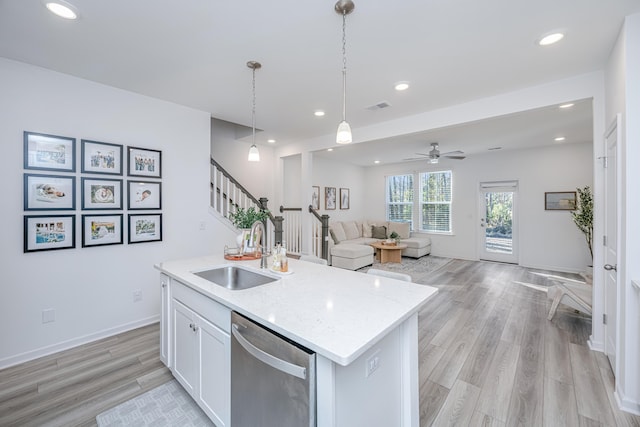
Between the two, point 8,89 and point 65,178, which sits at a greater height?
point 8,89

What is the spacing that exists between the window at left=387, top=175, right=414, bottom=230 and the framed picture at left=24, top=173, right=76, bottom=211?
733 centimetres

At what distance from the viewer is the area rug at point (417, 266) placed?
5.45 metres

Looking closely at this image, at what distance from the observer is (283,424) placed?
1154 mm

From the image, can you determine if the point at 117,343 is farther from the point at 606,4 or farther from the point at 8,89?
the point at 606,4

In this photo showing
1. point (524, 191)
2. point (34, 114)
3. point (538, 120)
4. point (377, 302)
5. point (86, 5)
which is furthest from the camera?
point (524, 191)

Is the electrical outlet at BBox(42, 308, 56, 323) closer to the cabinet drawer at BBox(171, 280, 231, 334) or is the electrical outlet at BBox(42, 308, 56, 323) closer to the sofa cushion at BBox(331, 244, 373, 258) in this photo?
the cabinet drawer at BBox(171, 280, 231, 334)

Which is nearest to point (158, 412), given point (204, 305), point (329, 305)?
point (204, 305)

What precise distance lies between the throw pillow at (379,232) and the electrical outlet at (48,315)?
6.72m

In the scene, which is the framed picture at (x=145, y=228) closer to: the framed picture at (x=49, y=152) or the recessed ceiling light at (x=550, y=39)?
the framed picture at (x=49, y=152)

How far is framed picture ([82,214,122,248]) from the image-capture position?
2.79 m

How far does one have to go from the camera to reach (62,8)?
1.78 m

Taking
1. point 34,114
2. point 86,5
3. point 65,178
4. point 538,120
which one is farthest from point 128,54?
point 538,120

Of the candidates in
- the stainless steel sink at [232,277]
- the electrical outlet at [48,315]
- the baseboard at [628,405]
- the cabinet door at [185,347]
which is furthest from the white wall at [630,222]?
the electrical outlet at [48,315]

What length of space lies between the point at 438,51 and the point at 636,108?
4.65 ft
